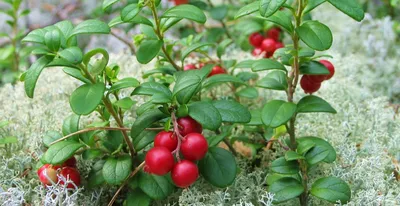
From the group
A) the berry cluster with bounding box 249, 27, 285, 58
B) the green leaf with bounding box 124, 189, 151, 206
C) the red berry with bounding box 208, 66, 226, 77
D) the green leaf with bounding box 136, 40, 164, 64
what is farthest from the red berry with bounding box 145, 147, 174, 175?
the berry cluster with bounding box 249, 27, 285, 58

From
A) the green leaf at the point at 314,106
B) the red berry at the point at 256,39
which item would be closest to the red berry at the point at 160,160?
the green leaf at the point at 314,106

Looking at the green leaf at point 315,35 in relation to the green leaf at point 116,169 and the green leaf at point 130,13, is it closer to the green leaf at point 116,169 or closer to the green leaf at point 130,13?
the green leaf at point 130,13

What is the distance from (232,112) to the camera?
1.28 metres

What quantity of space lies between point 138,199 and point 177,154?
26 cm

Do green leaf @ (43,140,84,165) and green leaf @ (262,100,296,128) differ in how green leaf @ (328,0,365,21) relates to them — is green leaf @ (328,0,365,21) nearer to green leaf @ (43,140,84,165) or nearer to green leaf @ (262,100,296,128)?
green leaf @ (262,100,296,128)

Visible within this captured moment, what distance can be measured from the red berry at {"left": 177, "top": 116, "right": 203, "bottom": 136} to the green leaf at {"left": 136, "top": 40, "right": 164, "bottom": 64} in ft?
0.76

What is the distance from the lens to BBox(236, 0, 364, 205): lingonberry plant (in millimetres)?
1261

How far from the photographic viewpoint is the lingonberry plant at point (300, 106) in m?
1.26

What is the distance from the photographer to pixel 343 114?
184cm

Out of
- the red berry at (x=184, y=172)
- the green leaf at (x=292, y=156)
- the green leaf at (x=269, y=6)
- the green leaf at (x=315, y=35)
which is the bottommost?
the green leaf at (x=292, y=156)

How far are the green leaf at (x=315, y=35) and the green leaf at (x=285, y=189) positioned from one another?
0.36m

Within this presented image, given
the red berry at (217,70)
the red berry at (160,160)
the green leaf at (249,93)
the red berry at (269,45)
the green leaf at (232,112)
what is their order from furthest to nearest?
1. the red berry at (269,45)
2. the red berry at (217,70)
3. the green leaf at (249,93)
4. the green leaf at (232,112)
5. the red berry at (160,160)

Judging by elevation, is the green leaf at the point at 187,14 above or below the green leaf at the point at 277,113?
above

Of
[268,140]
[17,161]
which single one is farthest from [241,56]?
[17,161]
